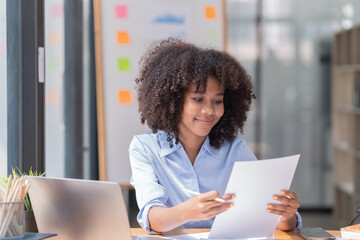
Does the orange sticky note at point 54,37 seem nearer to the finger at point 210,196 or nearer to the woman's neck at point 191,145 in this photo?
the woman's neck at point 191,145

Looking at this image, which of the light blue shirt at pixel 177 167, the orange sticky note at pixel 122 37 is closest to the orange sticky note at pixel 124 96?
the orange sticky note at pixel 122 37

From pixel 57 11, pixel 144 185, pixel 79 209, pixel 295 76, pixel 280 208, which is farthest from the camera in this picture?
pixel 295 76

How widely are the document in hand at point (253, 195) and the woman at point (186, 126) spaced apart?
0.20 meters

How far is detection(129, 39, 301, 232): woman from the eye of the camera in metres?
1.92

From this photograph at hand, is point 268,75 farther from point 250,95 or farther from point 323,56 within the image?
point 250,95

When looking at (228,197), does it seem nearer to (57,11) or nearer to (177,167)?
(177,167)

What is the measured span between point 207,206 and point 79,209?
33 centimetres

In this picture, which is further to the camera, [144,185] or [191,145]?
[191,145]

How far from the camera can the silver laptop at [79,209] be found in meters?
1.45

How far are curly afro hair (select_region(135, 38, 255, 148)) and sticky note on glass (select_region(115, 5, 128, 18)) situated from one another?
142 centimetres

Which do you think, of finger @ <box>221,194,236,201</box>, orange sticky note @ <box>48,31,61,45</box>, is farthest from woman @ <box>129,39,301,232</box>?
orange sticky note @ <box>48,31,61,45</box>

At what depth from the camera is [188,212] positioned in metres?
1.62

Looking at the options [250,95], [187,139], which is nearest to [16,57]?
[187,139]

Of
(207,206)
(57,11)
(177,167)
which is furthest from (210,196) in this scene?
(57,11)
